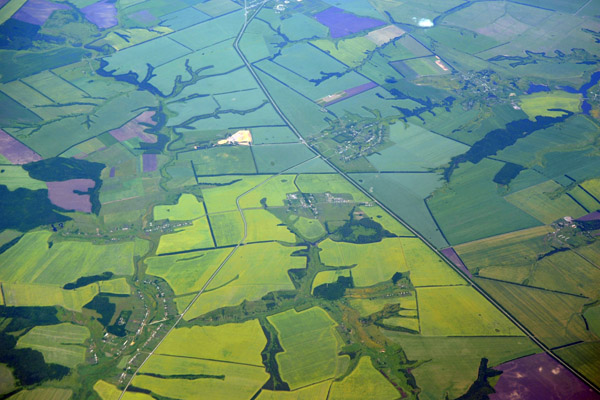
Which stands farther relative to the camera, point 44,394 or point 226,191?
point 226,191

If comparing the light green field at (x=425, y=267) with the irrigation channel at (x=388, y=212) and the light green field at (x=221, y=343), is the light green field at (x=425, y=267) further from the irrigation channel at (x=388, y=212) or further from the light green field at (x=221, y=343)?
the light green field at (x=221, y=343)

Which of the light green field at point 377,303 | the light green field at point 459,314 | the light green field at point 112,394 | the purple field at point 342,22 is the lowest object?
the light green field at point 459,314

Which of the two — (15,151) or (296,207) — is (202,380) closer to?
(296,207)

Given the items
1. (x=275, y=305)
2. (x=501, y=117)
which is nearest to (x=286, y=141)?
(x=275, y=305)

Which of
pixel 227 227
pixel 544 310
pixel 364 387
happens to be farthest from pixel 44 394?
pixel 544 310

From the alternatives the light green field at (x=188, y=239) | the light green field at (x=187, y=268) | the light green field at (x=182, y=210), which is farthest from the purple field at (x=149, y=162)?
the light green field at (x=187, y=268)

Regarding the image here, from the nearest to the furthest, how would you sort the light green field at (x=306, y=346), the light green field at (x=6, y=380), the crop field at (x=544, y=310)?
the light green field at (x=6, y=380) < the light green field at (x=306, y=346) < the crop field at (x=544, y=310)
